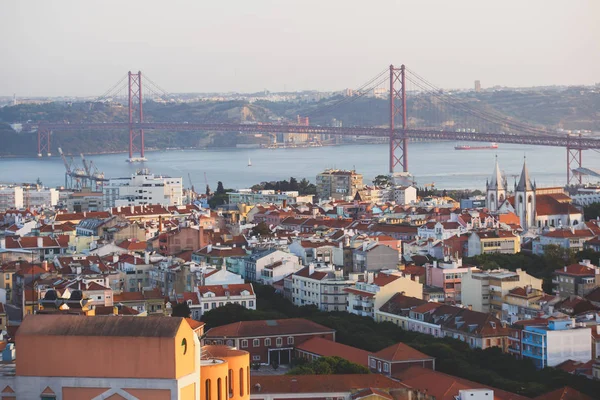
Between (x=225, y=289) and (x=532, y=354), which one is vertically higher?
(x=225, y=289)

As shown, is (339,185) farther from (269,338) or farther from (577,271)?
(269,338)

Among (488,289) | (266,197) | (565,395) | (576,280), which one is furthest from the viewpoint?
(266,197)

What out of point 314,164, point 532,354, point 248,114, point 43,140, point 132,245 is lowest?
point 314,164

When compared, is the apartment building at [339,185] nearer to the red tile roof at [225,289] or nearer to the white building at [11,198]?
the white building at [11,198]

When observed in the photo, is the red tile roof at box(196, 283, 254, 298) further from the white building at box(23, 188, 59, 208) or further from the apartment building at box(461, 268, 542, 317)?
the white building at box(23, 188, 59, 208)

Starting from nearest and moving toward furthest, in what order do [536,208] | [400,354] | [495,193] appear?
[400,354]
[536,208]
[495,193]

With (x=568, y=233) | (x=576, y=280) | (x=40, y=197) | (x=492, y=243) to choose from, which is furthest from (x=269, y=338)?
(x=40, y=197)

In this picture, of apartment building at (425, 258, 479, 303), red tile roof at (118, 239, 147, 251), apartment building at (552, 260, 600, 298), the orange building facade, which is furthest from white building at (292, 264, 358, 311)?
the orange building facade
